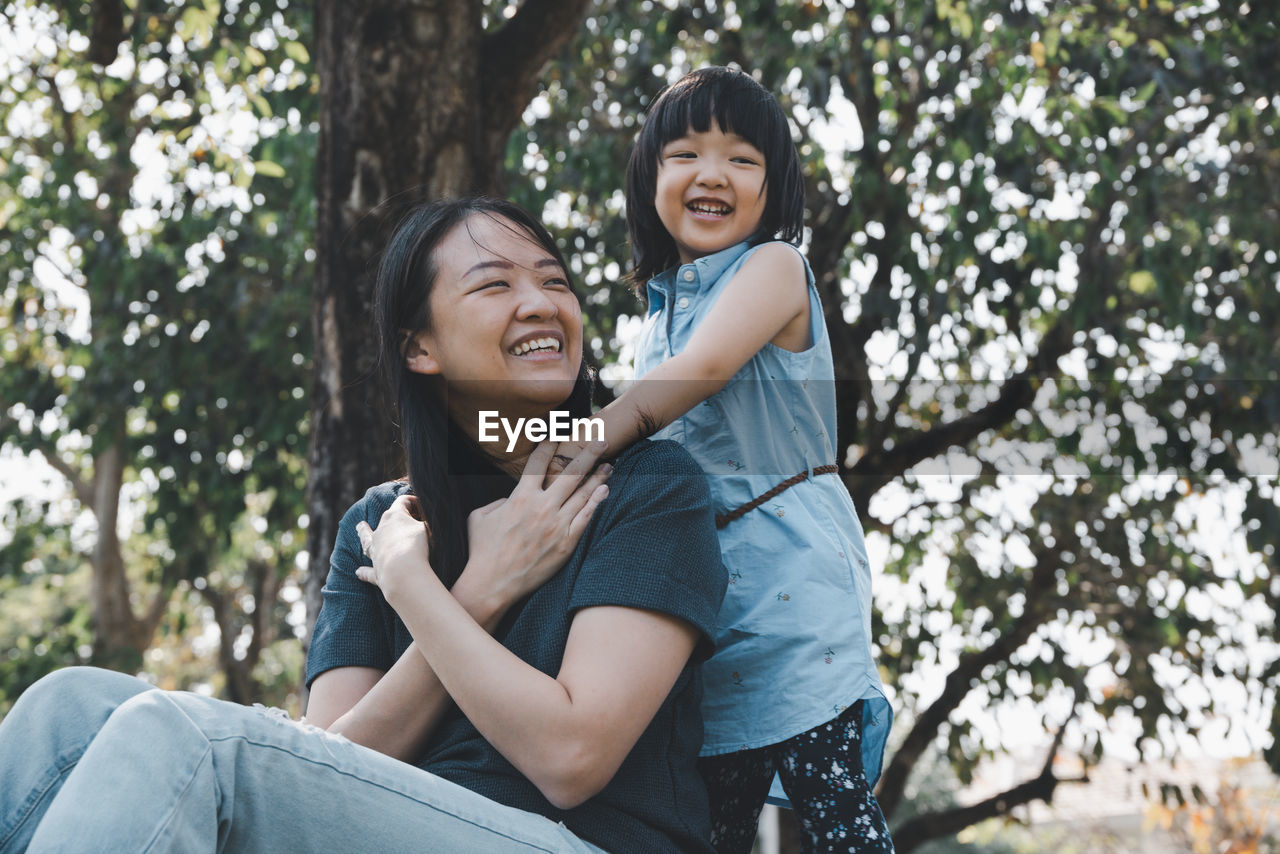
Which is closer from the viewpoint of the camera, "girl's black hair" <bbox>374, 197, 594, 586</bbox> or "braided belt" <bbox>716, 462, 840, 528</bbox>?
"girl's black hair" <bbox>374, 197, 594, 586</bbox>

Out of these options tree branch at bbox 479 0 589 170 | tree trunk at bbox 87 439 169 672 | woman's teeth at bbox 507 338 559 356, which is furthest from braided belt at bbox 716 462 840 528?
tree trunk at bbox 87 439 169 672

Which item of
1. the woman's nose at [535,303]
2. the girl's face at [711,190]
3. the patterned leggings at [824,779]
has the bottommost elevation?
the patterned leggings at [824,779]

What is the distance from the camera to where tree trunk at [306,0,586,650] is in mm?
3484

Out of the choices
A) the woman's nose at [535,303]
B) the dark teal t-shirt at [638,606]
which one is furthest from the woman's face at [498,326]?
the dark teal t-shirt at [638,606]

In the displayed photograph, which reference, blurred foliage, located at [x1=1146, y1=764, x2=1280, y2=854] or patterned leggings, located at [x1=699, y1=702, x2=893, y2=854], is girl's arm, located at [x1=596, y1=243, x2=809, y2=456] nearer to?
patterned leggings, located at [x1=699, y1=702, x2=893, y2=854]

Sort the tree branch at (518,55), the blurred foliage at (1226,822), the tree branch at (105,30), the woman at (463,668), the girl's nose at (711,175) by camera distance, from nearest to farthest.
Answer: the woman at (463,668), the girl's nose at (711,175), the tree branch at (518,55), the tree branch at (105,30), the blurred foliage at (1226,822)

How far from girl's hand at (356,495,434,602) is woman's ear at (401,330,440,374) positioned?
0.23m

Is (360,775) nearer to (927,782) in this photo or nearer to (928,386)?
(928,386)

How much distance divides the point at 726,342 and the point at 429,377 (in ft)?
1.78

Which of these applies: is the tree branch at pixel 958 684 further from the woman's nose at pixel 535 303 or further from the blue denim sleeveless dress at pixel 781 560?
the woman's nose at pixel 535 303

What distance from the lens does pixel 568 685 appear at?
5.15ft

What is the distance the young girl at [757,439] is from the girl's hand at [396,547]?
1.16 feet

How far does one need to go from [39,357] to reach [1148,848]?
3174cm

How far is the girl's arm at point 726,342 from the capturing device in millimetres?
1972
